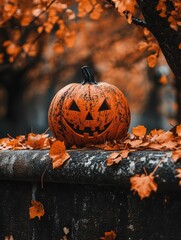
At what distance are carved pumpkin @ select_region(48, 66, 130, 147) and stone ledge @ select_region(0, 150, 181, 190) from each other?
36cm

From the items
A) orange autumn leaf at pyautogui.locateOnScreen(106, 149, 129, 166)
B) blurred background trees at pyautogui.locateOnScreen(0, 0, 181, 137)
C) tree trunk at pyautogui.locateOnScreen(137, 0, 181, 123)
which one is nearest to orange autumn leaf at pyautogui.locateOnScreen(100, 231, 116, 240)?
orange autumn leaf at pyautogui.locateOnScreen(106, 149, 129, 166)

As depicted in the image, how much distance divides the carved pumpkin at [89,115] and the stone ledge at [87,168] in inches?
14.2

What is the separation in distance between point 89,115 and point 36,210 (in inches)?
29.3

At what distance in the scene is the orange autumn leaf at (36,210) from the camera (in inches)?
129

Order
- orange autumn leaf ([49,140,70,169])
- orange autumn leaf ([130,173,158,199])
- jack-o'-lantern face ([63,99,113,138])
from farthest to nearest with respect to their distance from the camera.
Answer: jack-o'-lantern face ([63,99,113,138]) → orange autumn leaf ([49,140,70,169]) → orange autumn leaf ([130,173,158,199])

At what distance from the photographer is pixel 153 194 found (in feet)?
8.99

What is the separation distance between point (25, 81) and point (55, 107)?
14.1 m

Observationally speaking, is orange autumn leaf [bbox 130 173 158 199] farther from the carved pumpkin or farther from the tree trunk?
the tree trunk

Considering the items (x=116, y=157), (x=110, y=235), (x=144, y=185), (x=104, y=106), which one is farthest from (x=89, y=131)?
(x=144, y=185)

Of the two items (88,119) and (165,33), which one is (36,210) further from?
(165,33)

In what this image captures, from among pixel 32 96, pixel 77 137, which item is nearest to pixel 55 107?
pixel 77 137

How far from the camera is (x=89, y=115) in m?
3.62

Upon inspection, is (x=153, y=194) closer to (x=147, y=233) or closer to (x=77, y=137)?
(x=147, y=233)

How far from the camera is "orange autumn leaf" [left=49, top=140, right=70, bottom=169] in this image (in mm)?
3109
